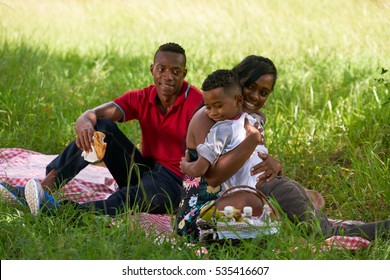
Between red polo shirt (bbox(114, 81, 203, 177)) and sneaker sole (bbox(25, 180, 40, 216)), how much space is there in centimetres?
83

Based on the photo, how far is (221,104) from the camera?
402cm

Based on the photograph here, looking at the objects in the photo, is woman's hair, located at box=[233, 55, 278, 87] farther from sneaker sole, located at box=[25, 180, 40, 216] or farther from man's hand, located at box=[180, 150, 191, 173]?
sneaker sole, located at box=[25, 180, 40, 216]

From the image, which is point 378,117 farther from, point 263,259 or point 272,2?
point 272,2

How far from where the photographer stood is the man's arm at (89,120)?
181 inches

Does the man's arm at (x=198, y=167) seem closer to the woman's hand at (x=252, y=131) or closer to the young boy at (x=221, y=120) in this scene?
the young boy at (x=221, y=120)

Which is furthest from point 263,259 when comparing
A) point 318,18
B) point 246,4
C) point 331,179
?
point 246,4

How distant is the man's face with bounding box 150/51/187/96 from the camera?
4688mm

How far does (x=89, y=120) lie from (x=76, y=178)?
855 millimetres

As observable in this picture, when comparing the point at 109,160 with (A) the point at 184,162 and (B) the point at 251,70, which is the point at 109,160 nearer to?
(A) the point at 184,162

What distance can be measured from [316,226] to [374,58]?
4.12m

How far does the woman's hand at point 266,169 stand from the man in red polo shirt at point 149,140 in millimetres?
585

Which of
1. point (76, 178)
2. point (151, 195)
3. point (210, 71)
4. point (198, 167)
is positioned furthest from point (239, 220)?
point (210, 71)

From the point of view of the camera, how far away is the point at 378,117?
5.96 meters
